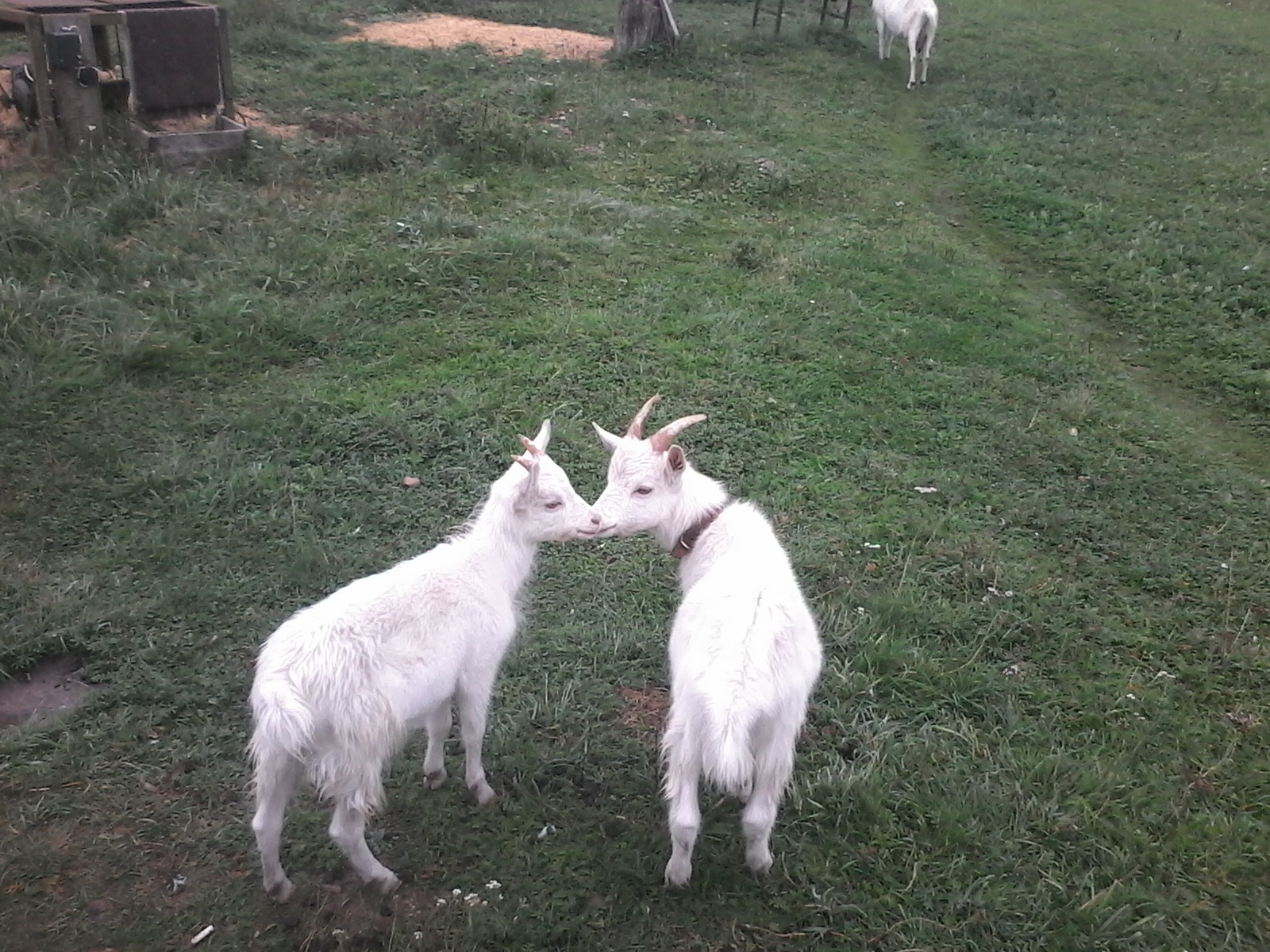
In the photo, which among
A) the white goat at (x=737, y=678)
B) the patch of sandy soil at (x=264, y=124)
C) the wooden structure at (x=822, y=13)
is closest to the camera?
the white goat at (x=737, y=678)

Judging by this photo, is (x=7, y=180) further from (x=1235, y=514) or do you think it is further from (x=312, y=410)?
(x=1235, y=514)

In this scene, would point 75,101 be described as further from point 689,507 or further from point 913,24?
point 913,24

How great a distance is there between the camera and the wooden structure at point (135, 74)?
7957 millimetres

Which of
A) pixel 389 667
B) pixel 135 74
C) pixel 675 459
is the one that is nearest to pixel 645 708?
pixel 675 459

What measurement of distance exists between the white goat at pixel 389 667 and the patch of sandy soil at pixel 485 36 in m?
11.4

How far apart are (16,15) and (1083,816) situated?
9211 millimetres

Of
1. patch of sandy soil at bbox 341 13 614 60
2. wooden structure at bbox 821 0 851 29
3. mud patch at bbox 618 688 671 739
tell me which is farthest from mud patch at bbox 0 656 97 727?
wooden structure at bbox 821 0 851 29

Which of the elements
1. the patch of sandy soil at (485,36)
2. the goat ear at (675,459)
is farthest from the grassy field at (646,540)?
the patch of sandy soil at (485,36)

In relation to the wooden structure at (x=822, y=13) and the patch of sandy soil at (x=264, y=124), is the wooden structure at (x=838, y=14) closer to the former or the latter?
the wooden structure at (x=822, y=13)

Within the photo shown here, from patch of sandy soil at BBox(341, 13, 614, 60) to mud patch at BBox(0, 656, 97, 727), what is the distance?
37.3 feet

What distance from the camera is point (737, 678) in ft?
9.09

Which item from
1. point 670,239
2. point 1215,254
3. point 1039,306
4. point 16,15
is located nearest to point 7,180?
point 16,15

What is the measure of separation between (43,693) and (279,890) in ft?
4.69

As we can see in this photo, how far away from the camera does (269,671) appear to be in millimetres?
2707
